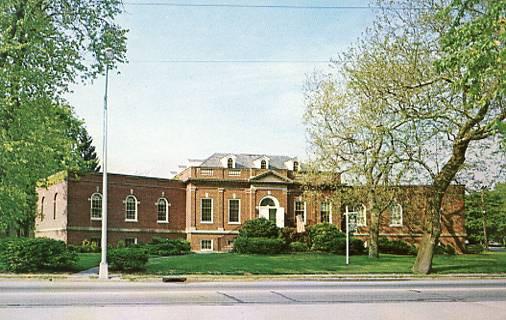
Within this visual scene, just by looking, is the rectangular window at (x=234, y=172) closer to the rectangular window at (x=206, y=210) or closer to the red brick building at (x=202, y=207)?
the red brick building at (x=202, y=207)

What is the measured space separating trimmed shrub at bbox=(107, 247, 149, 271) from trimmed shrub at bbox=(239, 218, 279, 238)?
17.4m

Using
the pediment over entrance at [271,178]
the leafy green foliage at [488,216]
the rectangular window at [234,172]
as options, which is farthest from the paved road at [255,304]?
the leafy green foliage at [488,216]

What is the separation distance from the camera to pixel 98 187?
51.7 m

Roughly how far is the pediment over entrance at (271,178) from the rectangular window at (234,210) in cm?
236

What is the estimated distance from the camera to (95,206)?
2021 inches

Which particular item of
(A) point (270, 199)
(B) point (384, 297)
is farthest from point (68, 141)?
(A) point (270, 199)

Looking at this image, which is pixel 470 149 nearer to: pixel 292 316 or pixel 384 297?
pixel 384 297

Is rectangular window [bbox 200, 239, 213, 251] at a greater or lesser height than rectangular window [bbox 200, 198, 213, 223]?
lesser

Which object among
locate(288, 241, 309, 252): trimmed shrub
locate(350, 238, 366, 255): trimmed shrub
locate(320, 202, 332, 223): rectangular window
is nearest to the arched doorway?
locate(320, 202, 332, 223): rectangular window

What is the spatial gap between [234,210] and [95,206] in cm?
1197

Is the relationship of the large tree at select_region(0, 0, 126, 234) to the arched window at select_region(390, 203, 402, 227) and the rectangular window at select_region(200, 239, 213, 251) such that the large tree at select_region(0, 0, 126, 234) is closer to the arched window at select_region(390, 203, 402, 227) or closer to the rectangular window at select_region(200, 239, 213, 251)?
the rectangular window at select_region(200, 239, 213, 251)

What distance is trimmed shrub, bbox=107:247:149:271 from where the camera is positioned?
3048 cm

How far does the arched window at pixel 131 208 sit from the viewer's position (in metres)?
53.6

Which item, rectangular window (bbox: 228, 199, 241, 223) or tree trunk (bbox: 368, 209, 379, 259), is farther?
rectangular window (bbox: 228, 199, 241, 223)
